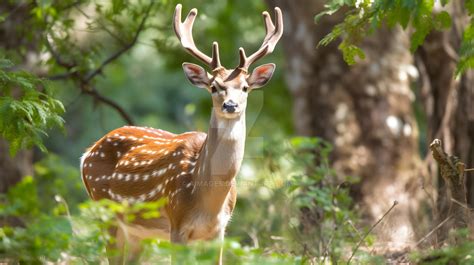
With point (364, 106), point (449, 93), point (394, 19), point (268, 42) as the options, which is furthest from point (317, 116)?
point (394, 19)

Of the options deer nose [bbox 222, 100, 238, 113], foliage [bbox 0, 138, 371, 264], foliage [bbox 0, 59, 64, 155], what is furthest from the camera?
deer nose [bbox 222, 100, 238, 113]

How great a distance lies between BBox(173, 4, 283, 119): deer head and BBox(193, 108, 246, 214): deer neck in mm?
122

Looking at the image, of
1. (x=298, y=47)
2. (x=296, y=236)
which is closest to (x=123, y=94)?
(x=298, y=47)

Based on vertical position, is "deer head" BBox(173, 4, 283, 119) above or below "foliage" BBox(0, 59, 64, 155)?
above

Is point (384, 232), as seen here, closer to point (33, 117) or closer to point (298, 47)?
point (33, 117)

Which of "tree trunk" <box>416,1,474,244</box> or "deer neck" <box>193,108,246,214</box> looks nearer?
"deer neck" <box>193,108,246,214</box>

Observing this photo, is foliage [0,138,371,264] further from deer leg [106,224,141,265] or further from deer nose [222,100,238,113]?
deer nose [222,100,238,113]

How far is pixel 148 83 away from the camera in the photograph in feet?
88.9

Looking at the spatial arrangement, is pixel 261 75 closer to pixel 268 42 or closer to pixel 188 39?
pixel 268 42

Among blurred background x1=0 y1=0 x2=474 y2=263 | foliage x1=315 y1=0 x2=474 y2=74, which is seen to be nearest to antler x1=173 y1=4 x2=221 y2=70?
foliage x1=315 y1=0 x2=474 y2=74

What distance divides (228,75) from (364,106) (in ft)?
17.7

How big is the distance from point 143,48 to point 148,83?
62.1 inches

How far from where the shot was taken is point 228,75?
24.4ft

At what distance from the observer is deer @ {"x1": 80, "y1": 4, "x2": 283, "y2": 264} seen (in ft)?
24.0
